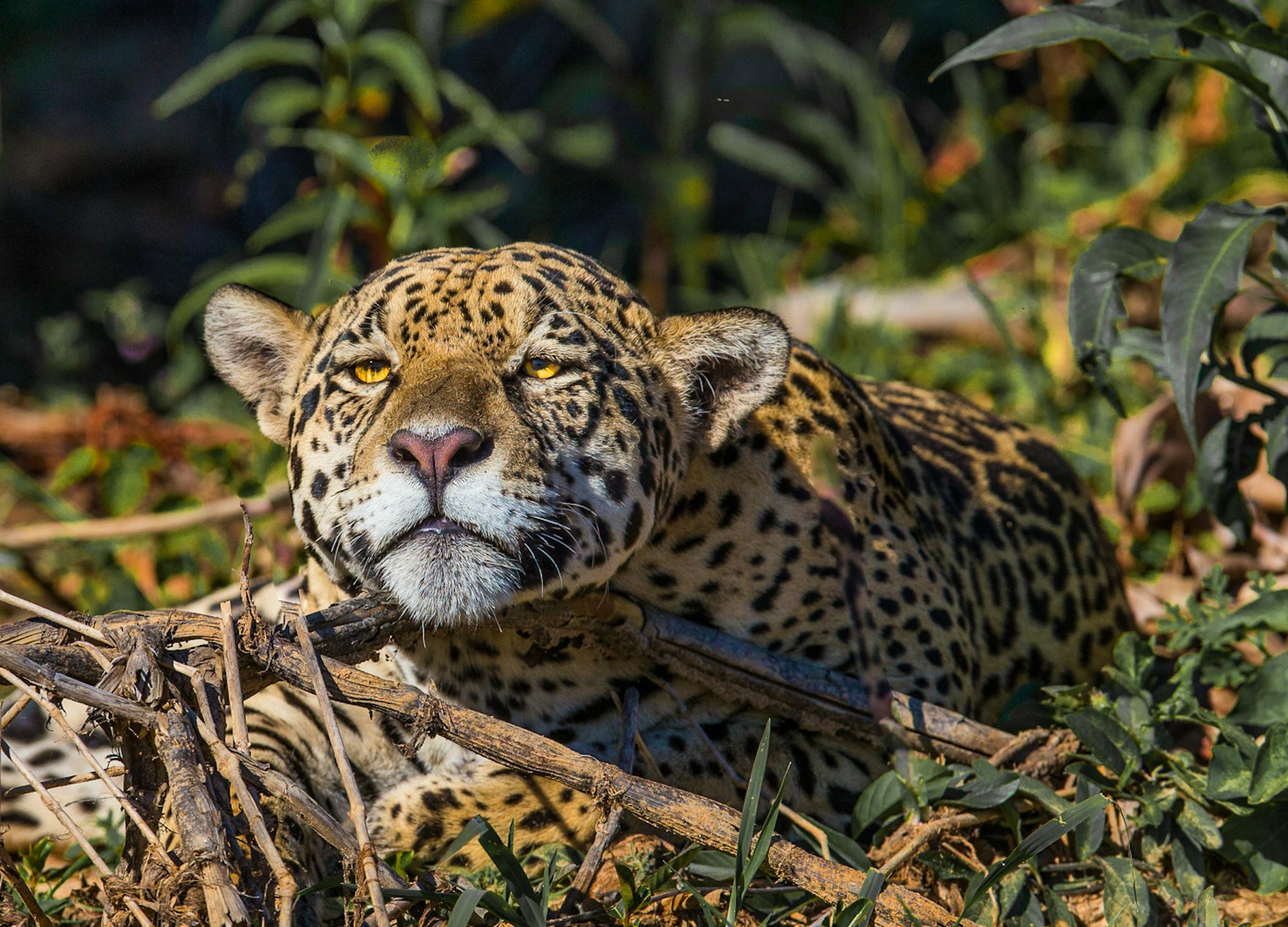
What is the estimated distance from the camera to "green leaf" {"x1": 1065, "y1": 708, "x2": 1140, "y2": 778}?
3.60 m

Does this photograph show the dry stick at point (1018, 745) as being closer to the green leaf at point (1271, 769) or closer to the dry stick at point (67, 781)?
the green leaf at point (1271, 769)

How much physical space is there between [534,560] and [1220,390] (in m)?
3.38

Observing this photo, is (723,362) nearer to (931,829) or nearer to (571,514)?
(571,514)

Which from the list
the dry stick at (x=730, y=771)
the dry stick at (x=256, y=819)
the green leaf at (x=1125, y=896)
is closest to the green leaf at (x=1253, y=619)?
the green leaf at (x=1125, y=896)

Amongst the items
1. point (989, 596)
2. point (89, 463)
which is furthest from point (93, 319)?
point (989, 596)

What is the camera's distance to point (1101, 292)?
3.99m

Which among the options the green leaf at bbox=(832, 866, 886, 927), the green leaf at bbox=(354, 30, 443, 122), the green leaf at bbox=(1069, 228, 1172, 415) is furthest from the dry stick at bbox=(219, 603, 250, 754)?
the green leaf at bbox=(354, 30, 443, 122)

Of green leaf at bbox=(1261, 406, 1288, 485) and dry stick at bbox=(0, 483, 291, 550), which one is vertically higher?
green leaf at bbox=(1261, 406, 1288, 485)

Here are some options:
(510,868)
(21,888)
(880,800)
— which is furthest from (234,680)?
(880,800)

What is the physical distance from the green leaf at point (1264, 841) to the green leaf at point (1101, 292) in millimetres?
1281

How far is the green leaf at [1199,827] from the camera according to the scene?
354 cm

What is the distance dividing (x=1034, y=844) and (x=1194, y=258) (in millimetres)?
1734

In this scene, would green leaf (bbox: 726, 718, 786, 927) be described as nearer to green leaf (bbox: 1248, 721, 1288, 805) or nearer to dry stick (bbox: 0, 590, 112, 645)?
green leaf (bbox: 1248, 721, 1288, 805)

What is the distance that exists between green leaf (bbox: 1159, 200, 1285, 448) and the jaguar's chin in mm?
1870
